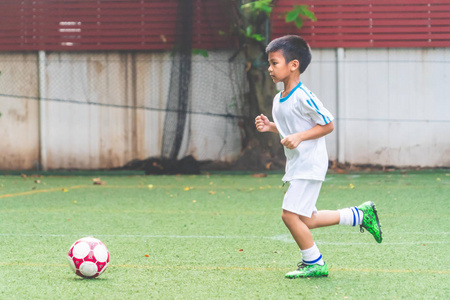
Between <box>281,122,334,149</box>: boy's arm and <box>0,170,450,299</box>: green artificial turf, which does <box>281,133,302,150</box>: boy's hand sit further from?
<box>0,170,450,299</box>: green artificial turf

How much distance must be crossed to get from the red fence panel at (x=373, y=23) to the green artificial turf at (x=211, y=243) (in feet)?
11.7

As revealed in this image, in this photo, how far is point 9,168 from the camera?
13.8 m

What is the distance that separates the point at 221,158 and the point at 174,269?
8785 mm

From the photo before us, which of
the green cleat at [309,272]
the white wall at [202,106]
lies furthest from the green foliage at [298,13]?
the green cleat at [309,272]

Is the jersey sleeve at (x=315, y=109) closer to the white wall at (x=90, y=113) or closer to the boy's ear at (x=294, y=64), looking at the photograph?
the boy's ear at (x=294, y=64)

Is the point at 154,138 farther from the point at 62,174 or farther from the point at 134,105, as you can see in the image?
the point at 62,174

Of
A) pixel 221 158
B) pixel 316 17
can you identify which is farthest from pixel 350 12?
pixel 221 158

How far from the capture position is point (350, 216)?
4.72 metres

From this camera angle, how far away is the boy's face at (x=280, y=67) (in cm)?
450

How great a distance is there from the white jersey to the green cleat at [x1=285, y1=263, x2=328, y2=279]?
52 centimetres

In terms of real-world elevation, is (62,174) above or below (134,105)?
below

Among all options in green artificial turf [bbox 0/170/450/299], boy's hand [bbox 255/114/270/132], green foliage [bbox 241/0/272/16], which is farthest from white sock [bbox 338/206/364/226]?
green foliage [bbox 241/0/272/16]

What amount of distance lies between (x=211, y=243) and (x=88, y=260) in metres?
1.58

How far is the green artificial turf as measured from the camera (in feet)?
13.3
